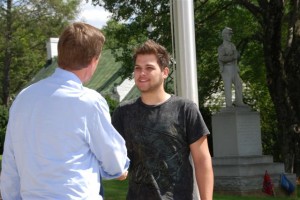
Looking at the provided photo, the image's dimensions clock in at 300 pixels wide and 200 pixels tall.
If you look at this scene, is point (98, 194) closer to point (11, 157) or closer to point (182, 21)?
point (11, 157)

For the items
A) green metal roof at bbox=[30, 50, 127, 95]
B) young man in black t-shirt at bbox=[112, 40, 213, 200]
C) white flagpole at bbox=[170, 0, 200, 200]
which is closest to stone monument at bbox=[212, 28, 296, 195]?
white flagpole at bbox=[170, 0, 200, 200]

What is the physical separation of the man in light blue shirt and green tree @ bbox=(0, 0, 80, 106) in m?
46.5

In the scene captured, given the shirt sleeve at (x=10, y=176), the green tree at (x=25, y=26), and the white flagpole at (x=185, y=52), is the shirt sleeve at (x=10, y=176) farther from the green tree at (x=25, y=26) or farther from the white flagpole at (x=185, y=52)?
the green tree at (x=25, y=26)

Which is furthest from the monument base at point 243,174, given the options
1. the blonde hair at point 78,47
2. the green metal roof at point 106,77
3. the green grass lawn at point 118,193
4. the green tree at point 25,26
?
the green tree at point 25,26

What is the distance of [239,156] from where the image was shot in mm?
17250

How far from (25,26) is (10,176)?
47.4m

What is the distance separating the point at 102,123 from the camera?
283 cm

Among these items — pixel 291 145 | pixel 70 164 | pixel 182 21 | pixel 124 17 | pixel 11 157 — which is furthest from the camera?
pixel 124 17

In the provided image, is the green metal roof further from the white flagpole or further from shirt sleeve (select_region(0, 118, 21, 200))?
shirt sleeve (select_region(0, 118, 21, 200))

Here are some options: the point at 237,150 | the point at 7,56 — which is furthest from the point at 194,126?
the point at 7,56

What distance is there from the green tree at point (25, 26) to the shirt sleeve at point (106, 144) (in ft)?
153

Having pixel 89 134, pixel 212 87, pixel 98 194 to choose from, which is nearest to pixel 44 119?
pixel 89 134

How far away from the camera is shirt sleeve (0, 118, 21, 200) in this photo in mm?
2959

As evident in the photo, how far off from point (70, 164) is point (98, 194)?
203mm
